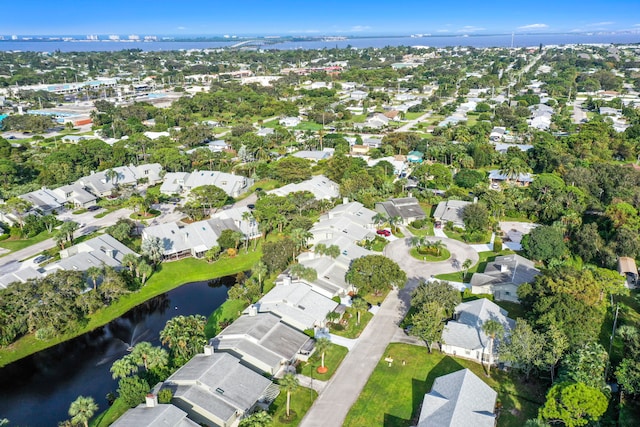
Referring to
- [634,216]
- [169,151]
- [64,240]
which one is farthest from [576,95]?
[64,240]

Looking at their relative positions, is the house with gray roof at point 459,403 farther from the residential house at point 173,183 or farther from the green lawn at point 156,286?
the residential house at point 173,183

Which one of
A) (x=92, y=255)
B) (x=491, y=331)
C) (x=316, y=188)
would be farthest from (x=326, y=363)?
(x=316, y=188)

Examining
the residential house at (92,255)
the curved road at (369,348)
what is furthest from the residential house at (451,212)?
the residential house at (92,255)

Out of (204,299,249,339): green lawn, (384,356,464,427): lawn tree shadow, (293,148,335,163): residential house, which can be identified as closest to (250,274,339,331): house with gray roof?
(204,299,249,339): green lawn

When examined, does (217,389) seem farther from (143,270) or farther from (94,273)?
(143,270)

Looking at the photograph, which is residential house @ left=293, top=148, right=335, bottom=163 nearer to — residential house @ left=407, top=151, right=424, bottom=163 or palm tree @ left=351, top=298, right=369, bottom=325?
residential house @ left=407, top=151, right=424, bottom=163

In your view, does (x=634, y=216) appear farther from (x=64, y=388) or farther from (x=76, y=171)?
(x=76, y=171)
